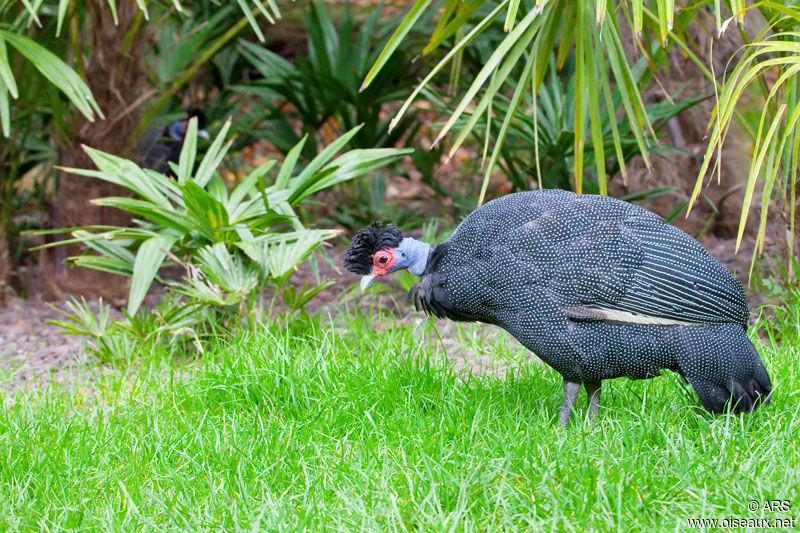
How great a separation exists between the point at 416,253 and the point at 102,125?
2.67 meters

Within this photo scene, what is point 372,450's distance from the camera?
2.82 meters

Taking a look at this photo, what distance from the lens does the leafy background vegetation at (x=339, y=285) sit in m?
2.52

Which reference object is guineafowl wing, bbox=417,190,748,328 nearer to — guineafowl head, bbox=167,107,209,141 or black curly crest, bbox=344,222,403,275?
black curly crest, bbox=344,222,403,275

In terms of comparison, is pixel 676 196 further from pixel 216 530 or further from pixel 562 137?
pixel 216 530

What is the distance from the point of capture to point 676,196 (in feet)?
19.4

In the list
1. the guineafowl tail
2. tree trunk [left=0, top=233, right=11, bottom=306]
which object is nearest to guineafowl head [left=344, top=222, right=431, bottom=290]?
the guineafowl tail

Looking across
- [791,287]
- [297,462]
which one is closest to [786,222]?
[791,287]

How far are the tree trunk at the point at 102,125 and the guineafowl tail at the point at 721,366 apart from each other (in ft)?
11.1

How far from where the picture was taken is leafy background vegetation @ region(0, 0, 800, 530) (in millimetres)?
2521

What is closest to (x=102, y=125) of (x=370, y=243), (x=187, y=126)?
(x=187, y=126)

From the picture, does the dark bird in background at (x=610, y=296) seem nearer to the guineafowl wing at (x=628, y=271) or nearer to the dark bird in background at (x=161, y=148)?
the guineafowl wing at (x=628, y=271)

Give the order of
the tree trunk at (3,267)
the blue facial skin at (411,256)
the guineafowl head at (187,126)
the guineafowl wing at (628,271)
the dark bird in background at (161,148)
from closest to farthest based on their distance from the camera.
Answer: the guineafowl wing at (628,271) → the blue facial skin at (411,256) → the tree trunk at (3,267) → the dark bird in background at (161,148) → the guineafowl head at (187,126)

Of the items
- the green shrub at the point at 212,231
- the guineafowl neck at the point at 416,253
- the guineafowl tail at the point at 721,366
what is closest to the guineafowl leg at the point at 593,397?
the guineafowl tail at the point at 721,366

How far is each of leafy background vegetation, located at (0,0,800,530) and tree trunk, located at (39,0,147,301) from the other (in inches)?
0.6
